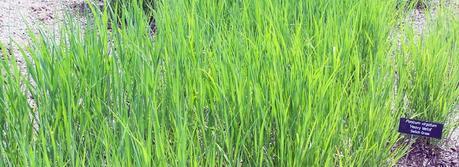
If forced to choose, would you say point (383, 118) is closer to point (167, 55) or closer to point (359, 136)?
point (359, 136)

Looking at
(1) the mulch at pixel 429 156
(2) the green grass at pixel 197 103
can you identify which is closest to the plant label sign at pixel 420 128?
(2) the green grass at pixel 197 103

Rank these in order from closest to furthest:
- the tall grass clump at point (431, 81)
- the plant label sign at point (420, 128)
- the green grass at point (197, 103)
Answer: the green grass at point (197, 103) < the plant label sign at point (420, 128) < the tall grass clump at point (431, 81)

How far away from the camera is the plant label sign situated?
1.59 m

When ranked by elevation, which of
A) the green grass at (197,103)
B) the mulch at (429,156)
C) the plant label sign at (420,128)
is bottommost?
the mulch at (429,156)

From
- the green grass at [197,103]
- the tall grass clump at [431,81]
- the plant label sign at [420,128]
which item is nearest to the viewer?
the green grass at [197,103]

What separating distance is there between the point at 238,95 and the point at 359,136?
0.36 meters

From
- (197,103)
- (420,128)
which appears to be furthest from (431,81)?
(197,103)

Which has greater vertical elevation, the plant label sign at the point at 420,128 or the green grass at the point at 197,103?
the green grass at the point at 197,103

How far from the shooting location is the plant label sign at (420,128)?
1594 mm

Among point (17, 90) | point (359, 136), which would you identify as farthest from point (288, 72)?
point (17, 90)

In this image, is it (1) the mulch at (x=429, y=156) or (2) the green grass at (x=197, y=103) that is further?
(1) the mulch at (x=429, y=156)

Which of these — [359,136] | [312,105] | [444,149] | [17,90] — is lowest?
[444,149]

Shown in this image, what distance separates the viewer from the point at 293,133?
1374 mm

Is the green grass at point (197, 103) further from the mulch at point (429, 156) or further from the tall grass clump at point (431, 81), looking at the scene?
the mulch at point (429, 156)
